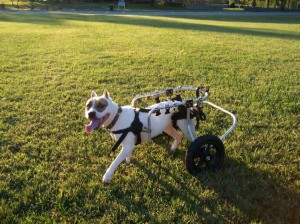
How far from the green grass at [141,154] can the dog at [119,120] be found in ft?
1.06

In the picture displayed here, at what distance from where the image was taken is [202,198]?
3.08m

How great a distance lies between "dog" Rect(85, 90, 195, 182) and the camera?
2.99 meters

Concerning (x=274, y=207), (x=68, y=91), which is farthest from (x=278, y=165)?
(x=68, y=91)

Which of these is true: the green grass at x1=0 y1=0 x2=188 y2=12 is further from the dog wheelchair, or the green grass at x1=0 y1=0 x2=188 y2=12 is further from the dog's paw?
the dog's paw

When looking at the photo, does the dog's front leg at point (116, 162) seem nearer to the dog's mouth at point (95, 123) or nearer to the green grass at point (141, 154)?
the green grass at point (141, 154)

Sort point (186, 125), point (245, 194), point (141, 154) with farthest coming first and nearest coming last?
point (141, 154) → point (186, 125) → point (245, 194)

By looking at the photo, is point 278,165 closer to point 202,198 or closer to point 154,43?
point 202,198

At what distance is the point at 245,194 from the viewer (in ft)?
10.3

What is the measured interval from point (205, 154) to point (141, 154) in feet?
2.80

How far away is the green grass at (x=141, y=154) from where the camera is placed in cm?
293

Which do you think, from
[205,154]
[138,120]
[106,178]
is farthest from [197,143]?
[106,178]

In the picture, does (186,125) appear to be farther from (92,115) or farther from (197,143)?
(92,115)

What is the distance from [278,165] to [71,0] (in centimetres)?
4530

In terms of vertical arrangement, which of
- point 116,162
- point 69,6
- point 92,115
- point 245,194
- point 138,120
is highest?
point 69,6
